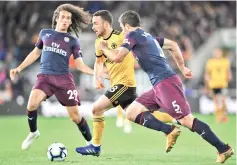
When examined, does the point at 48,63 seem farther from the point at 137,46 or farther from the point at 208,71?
the point at 208,71

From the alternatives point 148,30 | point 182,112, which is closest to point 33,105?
point 182,112

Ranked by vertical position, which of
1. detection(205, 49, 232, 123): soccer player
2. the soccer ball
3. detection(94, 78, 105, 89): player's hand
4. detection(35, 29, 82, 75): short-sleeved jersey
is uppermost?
detection(35, 29, 82, 75): short-sleeved jersey

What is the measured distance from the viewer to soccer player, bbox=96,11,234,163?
30.1 feet

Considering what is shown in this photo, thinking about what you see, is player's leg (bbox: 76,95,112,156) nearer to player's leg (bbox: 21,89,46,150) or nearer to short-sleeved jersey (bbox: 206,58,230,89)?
player's leg (bbox: 21,89,46,150)

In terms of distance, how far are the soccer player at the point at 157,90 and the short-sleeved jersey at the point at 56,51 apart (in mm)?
1477

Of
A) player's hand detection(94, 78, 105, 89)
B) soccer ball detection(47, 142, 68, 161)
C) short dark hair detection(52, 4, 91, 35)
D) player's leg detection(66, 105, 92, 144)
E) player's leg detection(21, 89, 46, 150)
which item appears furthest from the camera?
short dark hair detection(52, 4, 91, 35)

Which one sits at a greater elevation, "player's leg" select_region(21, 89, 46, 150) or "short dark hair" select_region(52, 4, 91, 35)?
"short dark hair" select_region(52, 4, 91, 35)

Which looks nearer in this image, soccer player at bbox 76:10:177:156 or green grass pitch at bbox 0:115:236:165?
green grass pitch at bbox 0:115:236:165

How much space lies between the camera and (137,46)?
945 cm

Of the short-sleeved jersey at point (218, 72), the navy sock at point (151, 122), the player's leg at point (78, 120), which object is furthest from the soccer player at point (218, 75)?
the navy sock at point (151, 122)

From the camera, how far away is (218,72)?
20906mm

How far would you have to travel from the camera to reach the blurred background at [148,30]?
22969mm

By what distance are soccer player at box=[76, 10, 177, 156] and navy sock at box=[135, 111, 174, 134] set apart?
1070 mm

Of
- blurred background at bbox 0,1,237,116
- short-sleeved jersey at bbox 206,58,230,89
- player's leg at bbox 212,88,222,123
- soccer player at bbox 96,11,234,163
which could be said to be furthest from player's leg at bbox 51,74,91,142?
blurred background at bbox 0,1,237,116
